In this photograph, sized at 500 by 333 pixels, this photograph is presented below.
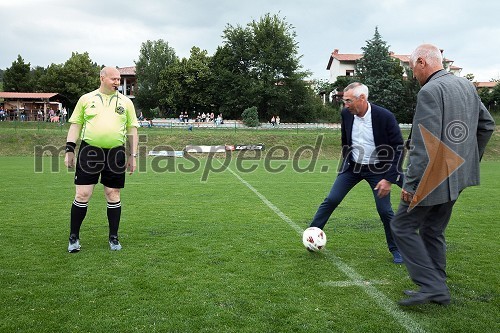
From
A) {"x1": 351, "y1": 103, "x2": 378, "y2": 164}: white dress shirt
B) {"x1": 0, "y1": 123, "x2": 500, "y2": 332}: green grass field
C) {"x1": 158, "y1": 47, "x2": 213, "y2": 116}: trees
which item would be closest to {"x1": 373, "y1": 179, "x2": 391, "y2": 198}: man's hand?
{"x1": 351, "y1": 103, "x2": 378, "y2": 164}: white dress shirt

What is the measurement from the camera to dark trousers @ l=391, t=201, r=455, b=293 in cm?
386

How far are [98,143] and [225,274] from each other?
2323mm

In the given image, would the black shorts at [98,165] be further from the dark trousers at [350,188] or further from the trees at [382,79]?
the trees at [382,79]

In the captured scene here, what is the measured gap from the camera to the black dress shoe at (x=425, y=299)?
374cm

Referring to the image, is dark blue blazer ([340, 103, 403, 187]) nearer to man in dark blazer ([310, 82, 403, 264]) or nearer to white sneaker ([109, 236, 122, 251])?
man in dark blazer ([310, 82, 403, 264])

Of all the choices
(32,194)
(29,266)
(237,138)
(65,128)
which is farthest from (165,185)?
(65,128)

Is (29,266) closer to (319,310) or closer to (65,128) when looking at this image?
(319,310)

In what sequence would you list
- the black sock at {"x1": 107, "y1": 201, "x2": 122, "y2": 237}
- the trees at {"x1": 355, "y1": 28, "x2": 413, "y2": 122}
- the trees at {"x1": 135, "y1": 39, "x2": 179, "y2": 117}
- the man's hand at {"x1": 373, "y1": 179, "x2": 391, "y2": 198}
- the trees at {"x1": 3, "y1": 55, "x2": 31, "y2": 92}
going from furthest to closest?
the trees at {"x1": 135, "y1": 39, "x2": 179, "y2": 117} → the trees at {"x1": 3, "y1": 55, "x2": 31, "y2": 92} → the trees at {"x1": 355, "y1": 28, "x2": 413, "y2": 122} → the black sock at {"x1": 107, "y1": 201, "x2": 122, "y2": 237} → the man's hand at {"x1": 373, "y1": 179, "x2": 391, "y2": 198}

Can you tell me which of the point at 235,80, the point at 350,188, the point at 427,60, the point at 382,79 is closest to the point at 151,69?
the point at 235,80

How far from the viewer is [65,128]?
36.0m

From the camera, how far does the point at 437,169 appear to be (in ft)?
12.4

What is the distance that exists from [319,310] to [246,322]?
649 mm

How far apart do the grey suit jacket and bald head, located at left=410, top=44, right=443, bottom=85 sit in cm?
7

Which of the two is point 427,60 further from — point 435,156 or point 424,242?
point 424,242
